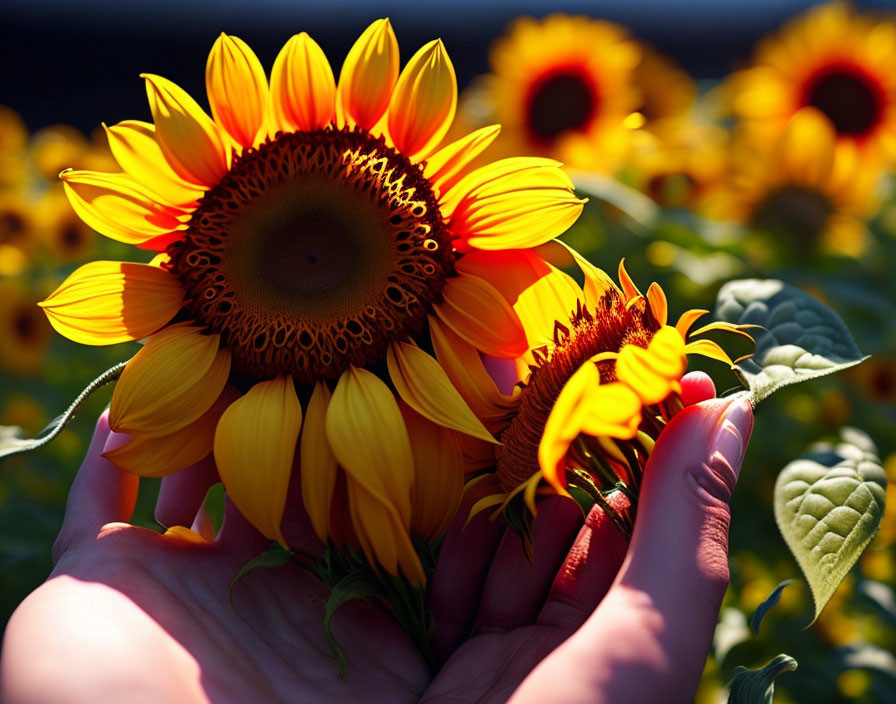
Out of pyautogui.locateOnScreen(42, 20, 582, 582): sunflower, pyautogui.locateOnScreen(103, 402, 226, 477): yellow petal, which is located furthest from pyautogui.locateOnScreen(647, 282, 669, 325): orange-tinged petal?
pyautogui.locateOnScreen(103, 402, 226, 477): yellow petal

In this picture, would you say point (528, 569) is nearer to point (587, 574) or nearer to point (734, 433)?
point (587, 574)

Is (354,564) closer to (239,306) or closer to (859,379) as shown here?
(239,306)

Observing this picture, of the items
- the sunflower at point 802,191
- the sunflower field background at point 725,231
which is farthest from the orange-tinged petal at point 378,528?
the sunflower at point 802,191

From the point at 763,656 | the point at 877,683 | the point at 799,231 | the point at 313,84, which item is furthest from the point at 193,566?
the point at 799,231

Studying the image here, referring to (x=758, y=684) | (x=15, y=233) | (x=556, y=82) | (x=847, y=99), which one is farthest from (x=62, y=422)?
(x=847, y=99)

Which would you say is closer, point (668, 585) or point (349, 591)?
point (668, 585)

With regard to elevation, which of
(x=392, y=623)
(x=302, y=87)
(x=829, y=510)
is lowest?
(x=392, y=623)
